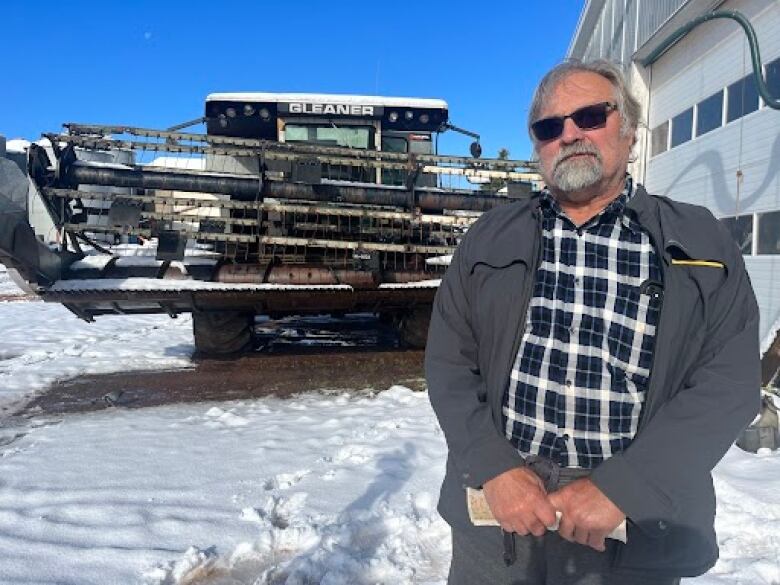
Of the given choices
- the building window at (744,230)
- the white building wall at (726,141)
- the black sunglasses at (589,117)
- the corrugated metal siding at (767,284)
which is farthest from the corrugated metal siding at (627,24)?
the black sunglasses at (589,117)

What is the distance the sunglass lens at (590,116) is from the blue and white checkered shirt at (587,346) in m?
0.22

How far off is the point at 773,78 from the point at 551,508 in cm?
939

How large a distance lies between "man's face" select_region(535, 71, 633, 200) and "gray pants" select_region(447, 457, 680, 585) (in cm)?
77

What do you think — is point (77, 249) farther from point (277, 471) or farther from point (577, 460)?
point (577, 460)

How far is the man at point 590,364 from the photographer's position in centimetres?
133

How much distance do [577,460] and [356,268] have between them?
482 cm

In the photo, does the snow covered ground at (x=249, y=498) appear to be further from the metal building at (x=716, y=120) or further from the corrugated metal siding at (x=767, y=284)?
the corrugated metal siding at (x=767, y=284)

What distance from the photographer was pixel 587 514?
133cm

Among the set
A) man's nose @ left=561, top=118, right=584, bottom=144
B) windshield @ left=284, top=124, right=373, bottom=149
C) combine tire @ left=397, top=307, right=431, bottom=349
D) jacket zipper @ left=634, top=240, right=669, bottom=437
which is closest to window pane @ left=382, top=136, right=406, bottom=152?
windshield @ left=284, top=124, right=373, bottom=149

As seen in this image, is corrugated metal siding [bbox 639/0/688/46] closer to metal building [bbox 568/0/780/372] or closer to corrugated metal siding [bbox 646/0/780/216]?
metal building [bbox 568/0/780/372]

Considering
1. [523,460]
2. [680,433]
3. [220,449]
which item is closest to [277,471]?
[220,449]

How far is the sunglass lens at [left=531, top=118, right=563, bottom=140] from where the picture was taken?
1.55 meters

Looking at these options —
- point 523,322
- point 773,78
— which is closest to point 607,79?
point 523,322

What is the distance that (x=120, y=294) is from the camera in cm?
557
